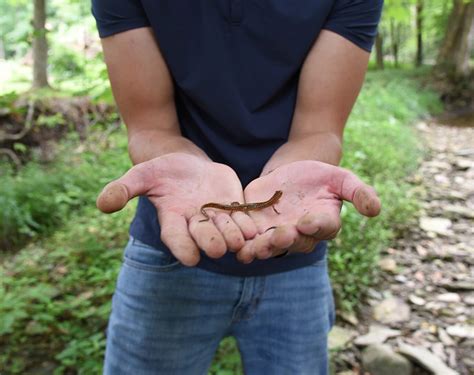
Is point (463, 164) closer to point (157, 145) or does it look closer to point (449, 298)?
point (449, 298)

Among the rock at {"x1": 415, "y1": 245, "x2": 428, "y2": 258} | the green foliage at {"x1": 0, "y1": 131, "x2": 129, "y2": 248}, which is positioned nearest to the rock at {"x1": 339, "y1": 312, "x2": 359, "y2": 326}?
the rock at {"x1": 415, "y1": 245, "x2": 428, "y2": 258}

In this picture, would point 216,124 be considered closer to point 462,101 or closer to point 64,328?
point 64,328

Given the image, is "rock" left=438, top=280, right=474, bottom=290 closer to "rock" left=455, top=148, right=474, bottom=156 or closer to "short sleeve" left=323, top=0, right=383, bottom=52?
"short sleeve" left=323, top=0, right=383, bottom=52

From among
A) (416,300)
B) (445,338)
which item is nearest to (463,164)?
(416,300)

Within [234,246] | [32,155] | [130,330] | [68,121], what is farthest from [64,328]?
[68,121]

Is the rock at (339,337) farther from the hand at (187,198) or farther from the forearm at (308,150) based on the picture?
the hand at (187,198)

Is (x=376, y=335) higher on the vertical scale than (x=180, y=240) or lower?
lower
